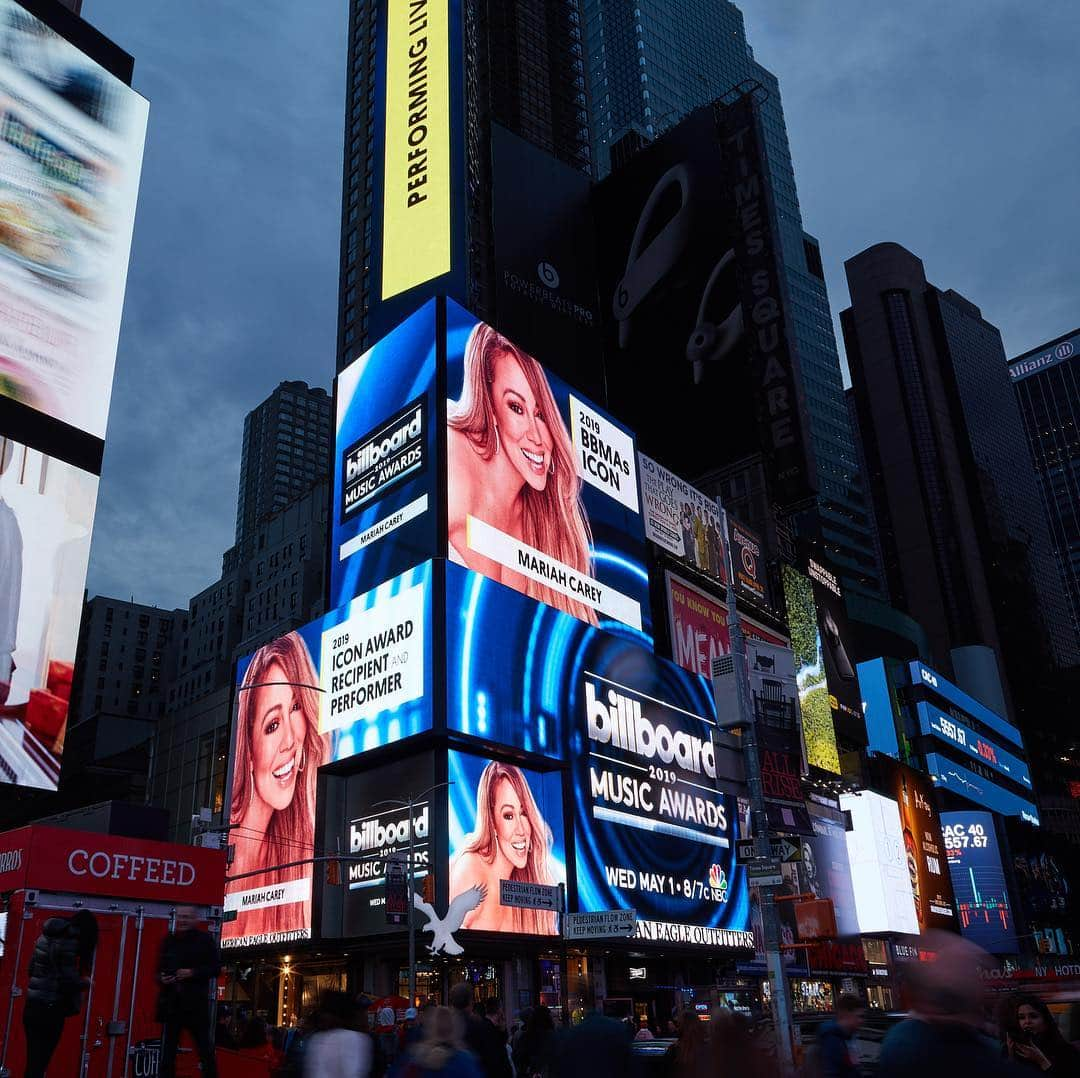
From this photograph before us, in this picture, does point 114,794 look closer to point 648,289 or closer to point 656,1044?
point 648,289

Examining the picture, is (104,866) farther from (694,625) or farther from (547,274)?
(547,274)

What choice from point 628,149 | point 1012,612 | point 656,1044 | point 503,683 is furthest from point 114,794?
point 1012,612

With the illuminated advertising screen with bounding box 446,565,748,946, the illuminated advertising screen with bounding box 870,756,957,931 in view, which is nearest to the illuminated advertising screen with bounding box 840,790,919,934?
the illuminated advertising screen with bounding box 870,756,957,931

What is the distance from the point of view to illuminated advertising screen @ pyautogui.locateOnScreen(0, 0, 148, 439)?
2845 centimetres

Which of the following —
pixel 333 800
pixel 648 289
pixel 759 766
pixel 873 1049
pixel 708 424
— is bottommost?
→ pixel 873 1049

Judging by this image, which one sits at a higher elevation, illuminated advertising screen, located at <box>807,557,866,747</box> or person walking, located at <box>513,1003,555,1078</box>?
illuminated advertising screen, located at <box>807,557,866,747</box>

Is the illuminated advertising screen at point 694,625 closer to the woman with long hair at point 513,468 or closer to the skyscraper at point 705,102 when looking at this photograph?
the woman with long hair at point 513,468

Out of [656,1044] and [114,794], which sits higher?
[114,794]

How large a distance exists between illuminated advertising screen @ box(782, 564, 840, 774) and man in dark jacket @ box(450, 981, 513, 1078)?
56.8 m

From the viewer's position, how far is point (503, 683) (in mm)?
38750

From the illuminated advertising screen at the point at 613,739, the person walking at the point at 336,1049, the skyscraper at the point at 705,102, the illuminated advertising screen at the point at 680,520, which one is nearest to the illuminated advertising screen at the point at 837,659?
the illuminated advertising screen at the point at 680,520

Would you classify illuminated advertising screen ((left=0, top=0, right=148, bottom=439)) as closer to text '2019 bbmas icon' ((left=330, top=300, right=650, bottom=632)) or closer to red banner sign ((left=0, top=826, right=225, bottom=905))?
text '2019 bbmas icon' ((left=330, top=300, right=650, bottom=632))

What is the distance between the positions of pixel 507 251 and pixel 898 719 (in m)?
58.6

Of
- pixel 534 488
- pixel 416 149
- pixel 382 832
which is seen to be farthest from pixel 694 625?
pixel 416 149
